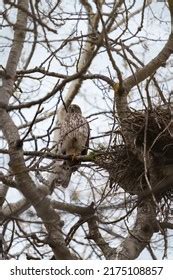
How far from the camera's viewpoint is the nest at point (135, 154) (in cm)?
479

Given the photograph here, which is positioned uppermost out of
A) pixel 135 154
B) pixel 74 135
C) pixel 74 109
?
pixel 74 109

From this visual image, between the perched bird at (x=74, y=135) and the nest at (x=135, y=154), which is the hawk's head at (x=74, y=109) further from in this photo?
the nest at (x=135, y=154)

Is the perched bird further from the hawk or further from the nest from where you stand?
the nest

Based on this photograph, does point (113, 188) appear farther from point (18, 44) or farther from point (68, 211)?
point (18, 44)

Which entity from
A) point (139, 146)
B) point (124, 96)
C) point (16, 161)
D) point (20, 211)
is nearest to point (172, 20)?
point (124, 96)

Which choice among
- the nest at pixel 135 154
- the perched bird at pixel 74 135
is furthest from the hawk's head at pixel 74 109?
the nest at pixel 135 154

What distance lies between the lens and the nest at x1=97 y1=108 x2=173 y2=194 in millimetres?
4793

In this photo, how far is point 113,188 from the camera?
200 inches

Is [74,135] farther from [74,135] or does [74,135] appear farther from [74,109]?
[74,109]

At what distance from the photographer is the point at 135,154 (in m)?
4.85

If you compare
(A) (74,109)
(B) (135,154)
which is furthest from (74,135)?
(B) (135,154)

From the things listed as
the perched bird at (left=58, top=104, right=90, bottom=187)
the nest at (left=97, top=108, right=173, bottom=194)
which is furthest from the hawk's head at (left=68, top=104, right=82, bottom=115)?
the nest at (left=97, top=108, right=173, bottom=194)
